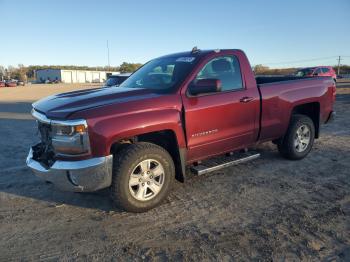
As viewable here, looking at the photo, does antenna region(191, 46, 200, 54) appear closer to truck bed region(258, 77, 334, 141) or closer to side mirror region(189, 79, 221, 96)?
side mirror region(189, 79, 221, 96)

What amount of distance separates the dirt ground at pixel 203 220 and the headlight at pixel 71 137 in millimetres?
872

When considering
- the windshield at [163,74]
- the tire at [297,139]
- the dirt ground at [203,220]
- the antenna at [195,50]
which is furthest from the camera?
the tire at [297,139]

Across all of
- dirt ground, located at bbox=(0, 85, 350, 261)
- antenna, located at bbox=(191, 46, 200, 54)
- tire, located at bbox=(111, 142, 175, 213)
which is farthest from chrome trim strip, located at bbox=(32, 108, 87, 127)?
antenna, located at bbox=(191, 46, 200, 54)

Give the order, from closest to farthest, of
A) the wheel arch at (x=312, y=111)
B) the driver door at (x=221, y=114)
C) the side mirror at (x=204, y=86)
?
the side mirror at (x=204, y=86) → the driver door at (x=221, y=114) → the wheel arch at (x=312, y=111)

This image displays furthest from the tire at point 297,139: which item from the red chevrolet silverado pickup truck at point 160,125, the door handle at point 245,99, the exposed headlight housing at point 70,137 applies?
the exposed headlight housing at point 70,137

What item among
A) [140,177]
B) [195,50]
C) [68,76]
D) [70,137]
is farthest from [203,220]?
[68,76]

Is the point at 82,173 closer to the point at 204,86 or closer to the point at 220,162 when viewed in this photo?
the point at 204,86

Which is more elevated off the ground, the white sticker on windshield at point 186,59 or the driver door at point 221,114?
the white sticker on windshield at point 186,59

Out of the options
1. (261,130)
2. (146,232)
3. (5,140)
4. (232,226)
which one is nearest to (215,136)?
(261,130)

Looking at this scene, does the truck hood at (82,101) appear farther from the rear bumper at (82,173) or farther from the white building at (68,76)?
the white building at (68,76)

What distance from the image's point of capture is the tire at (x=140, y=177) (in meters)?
3.79

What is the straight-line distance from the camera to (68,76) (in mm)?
105625

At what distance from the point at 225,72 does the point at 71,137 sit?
2.46 m

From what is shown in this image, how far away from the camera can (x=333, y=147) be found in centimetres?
671
